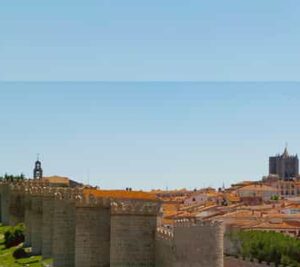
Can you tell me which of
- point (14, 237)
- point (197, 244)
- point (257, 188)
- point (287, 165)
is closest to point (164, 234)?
point (197, 244)

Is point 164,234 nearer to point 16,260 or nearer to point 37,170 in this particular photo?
point 16,260

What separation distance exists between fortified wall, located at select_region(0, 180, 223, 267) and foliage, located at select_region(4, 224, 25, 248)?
3.14 meters

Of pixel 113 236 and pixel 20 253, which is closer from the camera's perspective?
pixel 113 236

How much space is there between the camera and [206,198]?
329ft

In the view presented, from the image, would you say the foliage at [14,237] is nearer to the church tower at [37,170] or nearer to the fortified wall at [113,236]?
the fortified wall at [113,236]

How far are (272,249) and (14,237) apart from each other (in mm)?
14424

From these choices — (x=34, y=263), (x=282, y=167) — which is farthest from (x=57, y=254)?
(x=282, y=167)

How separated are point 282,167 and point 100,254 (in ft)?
454

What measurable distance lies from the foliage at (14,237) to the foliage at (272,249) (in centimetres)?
1341

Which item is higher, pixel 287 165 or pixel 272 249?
pixel 287 165

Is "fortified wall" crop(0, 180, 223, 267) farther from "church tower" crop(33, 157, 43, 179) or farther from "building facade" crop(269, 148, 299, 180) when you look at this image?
"building facade" crop(269, 148, 299, 180)

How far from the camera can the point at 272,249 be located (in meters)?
47.0

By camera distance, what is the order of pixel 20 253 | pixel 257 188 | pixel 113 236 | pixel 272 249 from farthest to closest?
pixel 257 188 → pixel 272 249 → pixel 20 253 → pixel 113 236

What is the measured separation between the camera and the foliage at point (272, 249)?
46312mm
